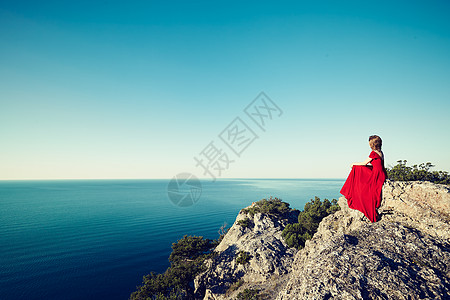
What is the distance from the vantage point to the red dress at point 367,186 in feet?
35.7

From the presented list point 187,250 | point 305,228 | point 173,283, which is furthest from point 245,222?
point 173,283

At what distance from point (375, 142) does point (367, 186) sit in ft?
10.2

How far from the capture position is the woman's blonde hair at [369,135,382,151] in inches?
402

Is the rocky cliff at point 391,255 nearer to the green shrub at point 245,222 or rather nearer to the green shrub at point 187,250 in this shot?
the green shrub at point 245,222

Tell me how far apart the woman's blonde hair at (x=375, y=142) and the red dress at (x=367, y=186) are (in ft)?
1.13

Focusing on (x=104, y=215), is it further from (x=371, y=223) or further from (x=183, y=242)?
(x=371, y=223)

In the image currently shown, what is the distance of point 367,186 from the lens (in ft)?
37.7

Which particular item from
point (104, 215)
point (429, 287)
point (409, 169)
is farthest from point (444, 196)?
point (104, 215)

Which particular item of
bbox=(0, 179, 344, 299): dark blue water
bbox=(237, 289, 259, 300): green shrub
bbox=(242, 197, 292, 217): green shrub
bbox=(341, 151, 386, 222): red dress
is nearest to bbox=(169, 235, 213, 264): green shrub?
bbox=(0, 179, 344, 299): dark blue water

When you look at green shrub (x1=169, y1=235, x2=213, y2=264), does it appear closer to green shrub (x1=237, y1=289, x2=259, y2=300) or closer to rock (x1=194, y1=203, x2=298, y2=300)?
rock (x1=194, y1=203, x2=298, y2=300)

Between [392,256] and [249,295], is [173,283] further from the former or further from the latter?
[392,256]

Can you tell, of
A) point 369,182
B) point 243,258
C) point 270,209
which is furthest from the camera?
point 270,209

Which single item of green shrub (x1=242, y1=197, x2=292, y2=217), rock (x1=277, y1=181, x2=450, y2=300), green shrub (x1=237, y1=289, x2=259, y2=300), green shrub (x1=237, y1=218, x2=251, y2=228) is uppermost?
rock (x1=277, y1=181, x2=450, y2=300)

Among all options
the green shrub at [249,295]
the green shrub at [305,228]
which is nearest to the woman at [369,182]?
the green shrub at [249,295]
